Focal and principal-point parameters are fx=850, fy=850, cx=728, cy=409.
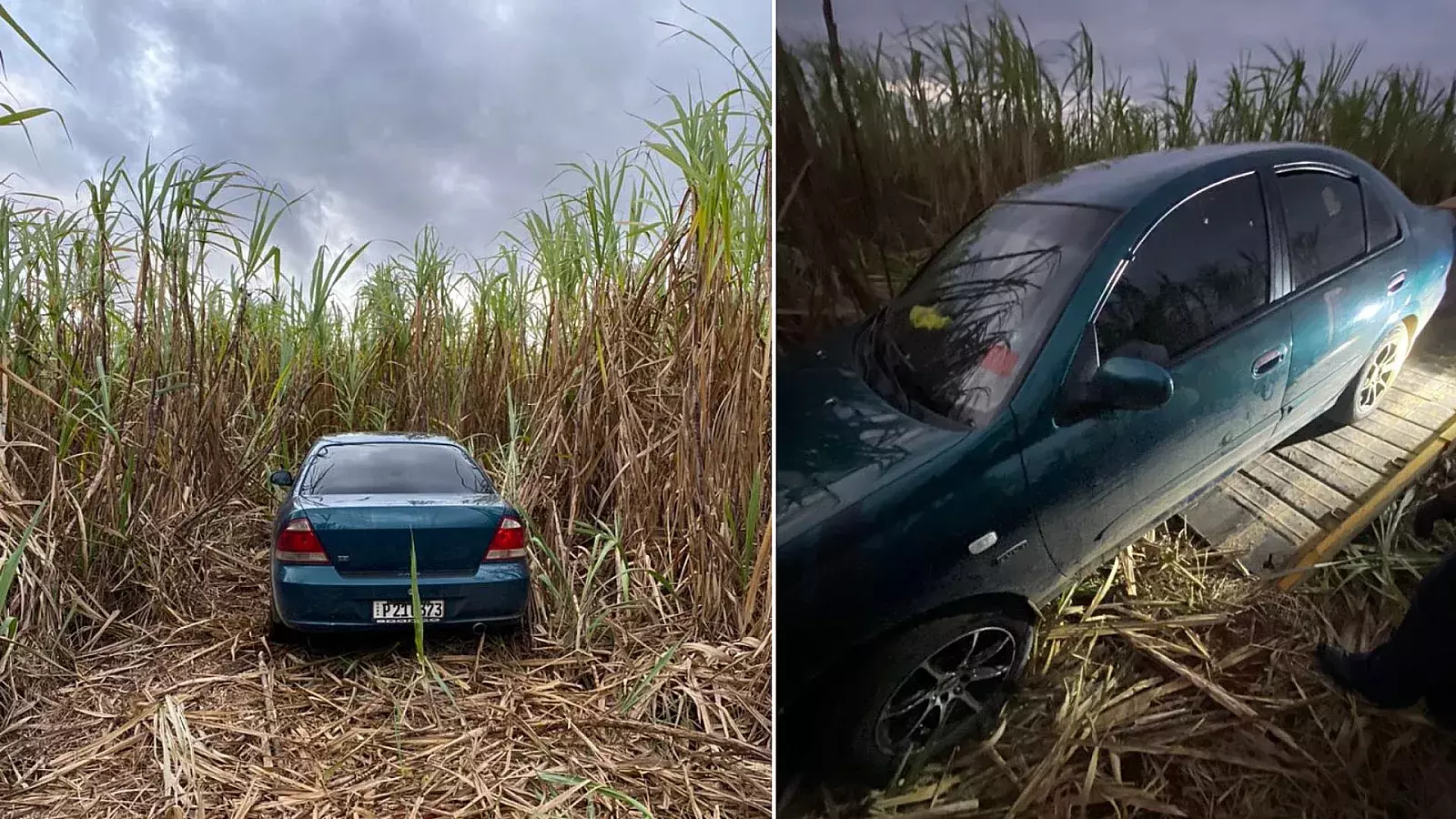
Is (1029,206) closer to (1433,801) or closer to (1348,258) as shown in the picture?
(1348,258)

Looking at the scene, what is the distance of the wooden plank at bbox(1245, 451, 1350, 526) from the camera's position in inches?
38.1

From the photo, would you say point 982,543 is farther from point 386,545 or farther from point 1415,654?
point 386,545

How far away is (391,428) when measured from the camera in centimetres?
156

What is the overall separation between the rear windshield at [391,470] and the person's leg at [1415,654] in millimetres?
1311

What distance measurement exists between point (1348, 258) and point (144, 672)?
1.78m

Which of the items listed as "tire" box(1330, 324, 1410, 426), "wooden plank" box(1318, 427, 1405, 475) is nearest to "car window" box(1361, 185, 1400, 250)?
"tire" box(1330, 324, 1410, 426)

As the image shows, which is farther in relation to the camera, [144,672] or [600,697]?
[600,697]

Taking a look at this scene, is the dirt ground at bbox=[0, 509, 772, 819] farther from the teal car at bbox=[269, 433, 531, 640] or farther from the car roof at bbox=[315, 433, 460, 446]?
the car roof at bbox=[315, 433, 460, 446]

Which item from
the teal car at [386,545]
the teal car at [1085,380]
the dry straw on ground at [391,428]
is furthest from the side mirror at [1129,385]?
the teal car at [386,545]

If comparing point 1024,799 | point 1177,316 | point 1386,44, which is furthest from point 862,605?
point 1386,44

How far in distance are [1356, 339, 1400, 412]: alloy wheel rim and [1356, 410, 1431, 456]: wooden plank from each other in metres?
0.01

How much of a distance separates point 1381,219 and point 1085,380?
40cm

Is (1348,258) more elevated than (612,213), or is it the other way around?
(612,213)

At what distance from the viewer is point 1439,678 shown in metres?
0.96
